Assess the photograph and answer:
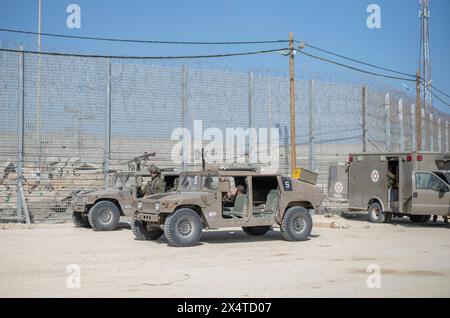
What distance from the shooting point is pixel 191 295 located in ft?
24.1

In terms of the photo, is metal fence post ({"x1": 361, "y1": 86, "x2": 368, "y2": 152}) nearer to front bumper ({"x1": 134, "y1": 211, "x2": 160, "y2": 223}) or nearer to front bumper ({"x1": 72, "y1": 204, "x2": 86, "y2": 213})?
front bumper ({"x1": 72, "y1": 204, "x2": 86, "y2": 213})

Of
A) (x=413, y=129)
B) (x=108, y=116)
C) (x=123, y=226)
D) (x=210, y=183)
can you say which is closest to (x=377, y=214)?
(x=123, y=226)

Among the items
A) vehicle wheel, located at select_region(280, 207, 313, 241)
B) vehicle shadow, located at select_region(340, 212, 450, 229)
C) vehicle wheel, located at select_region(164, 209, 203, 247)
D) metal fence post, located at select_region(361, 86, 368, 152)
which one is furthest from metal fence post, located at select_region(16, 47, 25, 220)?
metal fence post, located at select_region(361, 86, 368, 152)

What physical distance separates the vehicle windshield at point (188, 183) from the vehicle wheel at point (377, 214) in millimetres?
7931

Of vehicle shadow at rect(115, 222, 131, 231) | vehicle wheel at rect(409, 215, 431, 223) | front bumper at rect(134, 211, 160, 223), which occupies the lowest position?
vehicle shadow at rect(115, 222, 131, 231)

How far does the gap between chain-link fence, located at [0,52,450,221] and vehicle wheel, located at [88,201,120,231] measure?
110 inches

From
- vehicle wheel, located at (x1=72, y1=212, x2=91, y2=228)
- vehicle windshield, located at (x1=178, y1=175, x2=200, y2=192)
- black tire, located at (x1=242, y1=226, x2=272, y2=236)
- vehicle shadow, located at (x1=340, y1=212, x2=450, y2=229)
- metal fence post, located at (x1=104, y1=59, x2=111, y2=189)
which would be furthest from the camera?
metal fence post, located at (x1=104, y1=59, x2=111, y2=189)

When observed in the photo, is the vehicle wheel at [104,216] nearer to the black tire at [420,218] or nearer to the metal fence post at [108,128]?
the metal fence post at [108,128]

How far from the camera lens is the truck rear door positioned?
1719 cm

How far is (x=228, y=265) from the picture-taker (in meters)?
9.95

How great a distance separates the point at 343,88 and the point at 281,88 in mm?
3276

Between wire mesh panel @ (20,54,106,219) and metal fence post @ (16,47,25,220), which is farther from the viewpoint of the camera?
wire mesh panel @ (20,54,106,219)

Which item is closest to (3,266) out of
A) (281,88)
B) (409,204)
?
(409,204)
